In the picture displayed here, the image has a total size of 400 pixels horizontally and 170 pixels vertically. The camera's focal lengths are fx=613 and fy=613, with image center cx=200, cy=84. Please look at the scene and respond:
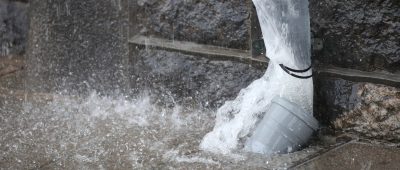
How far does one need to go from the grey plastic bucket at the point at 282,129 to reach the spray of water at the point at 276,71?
11 centimetres

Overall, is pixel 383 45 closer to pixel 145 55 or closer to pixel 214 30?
pixel 214 30

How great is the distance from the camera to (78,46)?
446cm

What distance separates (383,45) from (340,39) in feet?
0.80

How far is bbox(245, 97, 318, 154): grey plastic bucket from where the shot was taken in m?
3.19

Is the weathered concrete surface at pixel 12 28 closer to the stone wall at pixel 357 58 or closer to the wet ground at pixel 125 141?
the wet ground at pixel 125 141

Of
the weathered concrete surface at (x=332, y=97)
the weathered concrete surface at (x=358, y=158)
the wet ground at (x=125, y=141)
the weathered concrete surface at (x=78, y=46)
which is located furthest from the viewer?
the weathered concrete surface at (x=78, y=46)

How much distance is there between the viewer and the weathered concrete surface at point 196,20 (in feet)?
12.6

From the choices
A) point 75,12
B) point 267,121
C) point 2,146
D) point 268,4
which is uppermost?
point 268,4

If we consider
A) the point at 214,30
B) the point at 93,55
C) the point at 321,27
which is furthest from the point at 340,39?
the point at 93,55

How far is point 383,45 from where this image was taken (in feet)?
11.0

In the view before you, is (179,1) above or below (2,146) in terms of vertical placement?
above

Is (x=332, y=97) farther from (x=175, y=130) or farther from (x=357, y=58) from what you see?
(x=175, y=130)

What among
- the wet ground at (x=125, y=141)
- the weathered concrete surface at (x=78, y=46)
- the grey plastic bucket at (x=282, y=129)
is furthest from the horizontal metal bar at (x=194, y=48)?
the grey plastic bucket at (x=282, y=129)

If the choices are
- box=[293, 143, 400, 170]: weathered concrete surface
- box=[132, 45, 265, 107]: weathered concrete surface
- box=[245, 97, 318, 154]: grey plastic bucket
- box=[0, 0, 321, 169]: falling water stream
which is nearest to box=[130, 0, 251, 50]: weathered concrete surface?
box=[132, 45, 265, 107]: weathered concrete surface
